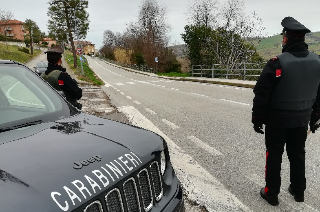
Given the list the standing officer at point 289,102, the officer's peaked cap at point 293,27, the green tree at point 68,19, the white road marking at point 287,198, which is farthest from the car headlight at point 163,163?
the green tree at point 68,19

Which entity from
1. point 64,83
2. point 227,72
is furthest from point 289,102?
point 227,72

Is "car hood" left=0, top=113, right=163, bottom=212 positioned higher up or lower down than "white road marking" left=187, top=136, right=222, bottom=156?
higher up

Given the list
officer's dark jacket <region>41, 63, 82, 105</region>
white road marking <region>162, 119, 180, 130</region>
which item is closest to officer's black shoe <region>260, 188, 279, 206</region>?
officer's dark jacket <region>41, 63, 82, 105</region>

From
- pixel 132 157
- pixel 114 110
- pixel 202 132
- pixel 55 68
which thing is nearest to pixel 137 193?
Answer: pixel 132 157

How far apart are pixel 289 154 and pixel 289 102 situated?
67 centimetres

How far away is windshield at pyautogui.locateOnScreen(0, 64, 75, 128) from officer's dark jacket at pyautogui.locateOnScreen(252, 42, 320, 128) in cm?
204

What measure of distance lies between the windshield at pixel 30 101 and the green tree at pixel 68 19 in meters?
39.1

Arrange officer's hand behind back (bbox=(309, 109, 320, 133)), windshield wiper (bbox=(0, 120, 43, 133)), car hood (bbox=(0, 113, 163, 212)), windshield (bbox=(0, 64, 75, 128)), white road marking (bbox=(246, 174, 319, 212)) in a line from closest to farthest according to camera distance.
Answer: car hood (bbox=(0, 113, 163, 212)) < windshield wiper (bbox=(0, 120, 43, 133)) < windshield (bbox=(0, 64, 75, 128)) < white road marking (bbox=(246, 174, 319, 212)) < officer's hand behind back (bbox=(309, 109, 320, 133))

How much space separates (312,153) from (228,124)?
2298 mm

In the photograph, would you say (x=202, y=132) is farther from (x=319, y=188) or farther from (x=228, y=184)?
(x=319, y=188)

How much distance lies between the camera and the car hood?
1.24 meters

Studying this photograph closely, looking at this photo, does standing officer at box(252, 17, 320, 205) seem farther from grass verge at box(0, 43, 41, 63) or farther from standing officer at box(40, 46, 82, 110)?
grass verge at box(0, 43, 41, 63)

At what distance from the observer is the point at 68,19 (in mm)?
39875

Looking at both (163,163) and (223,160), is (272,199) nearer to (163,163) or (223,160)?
(223,160)
